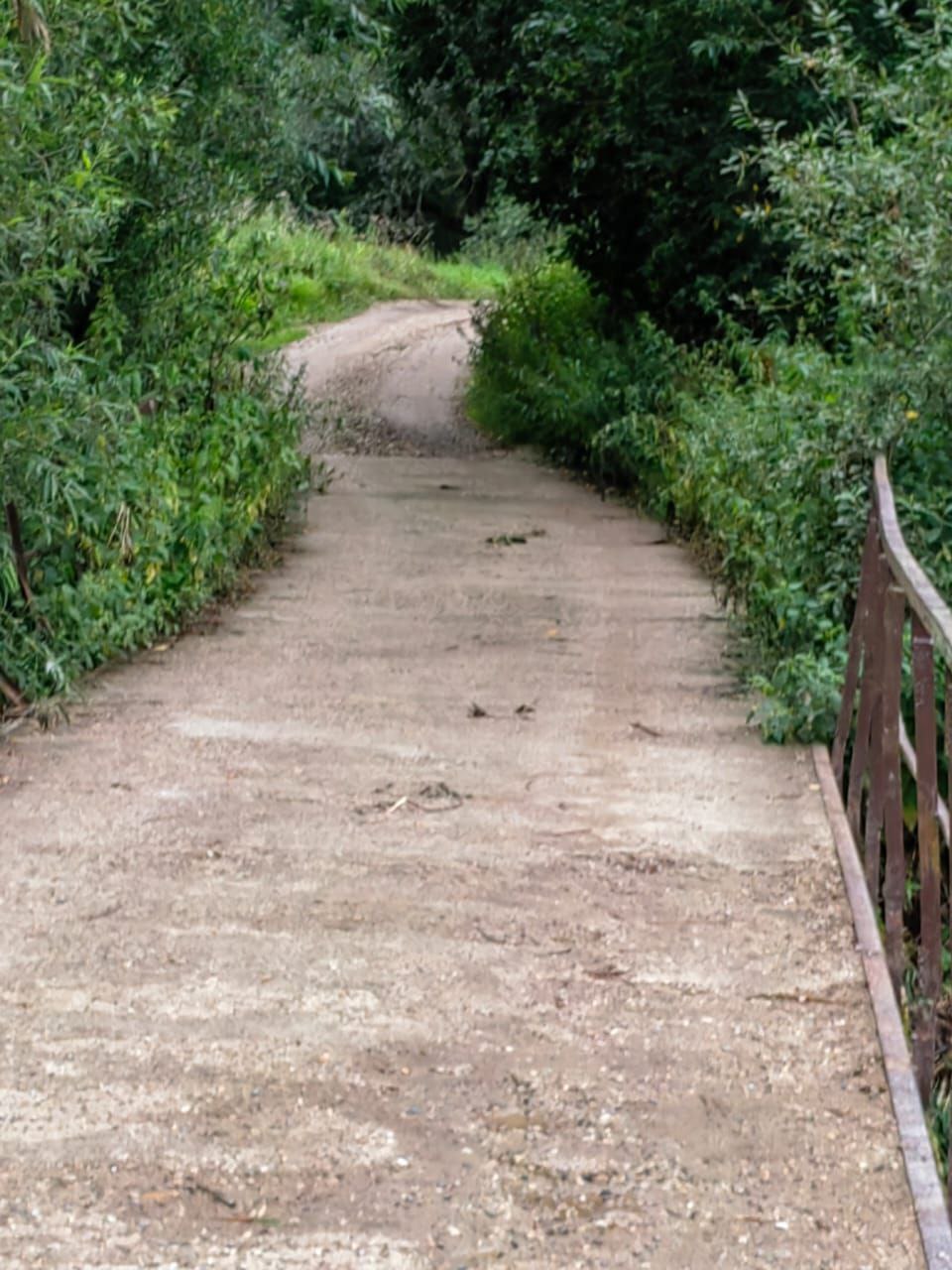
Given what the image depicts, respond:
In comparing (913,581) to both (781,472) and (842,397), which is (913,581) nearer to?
(781,472)

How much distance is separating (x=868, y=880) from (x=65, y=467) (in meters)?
3.57

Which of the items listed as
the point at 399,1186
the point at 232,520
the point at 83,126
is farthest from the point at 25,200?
the point at 399,1186

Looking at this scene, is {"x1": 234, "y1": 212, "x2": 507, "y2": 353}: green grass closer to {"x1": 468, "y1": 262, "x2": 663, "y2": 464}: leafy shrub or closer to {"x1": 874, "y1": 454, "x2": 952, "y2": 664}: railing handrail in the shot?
{"x1": 468, "y1": 262, "x2": 663, "y2": 464}: leafy shrub

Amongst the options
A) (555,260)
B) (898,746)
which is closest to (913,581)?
(898,746)

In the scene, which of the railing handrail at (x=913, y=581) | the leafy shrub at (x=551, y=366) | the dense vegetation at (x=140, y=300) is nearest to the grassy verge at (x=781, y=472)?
the leafy shrub at (x=551, y=366)

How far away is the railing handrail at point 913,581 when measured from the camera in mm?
3578

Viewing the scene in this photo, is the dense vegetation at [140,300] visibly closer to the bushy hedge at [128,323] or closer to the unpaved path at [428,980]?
the bushy hedge at [128,323]

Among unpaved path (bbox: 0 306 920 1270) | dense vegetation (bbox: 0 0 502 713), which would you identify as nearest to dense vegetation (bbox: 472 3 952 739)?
unpaved path (bbox: 0 306 920 1270)

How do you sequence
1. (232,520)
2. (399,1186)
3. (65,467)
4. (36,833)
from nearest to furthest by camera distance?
(399,1186) → (36,833) → (65,467) → (232,520)

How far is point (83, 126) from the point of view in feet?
24.1

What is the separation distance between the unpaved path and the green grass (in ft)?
55.4

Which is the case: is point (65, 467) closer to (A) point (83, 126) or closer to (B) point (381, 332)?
(A) point (83, 126)

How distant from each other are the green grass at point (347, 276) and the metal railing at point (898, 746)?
18184 millimetres

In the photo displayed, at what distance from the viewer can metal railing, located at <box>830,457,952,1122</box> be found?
152 inches
